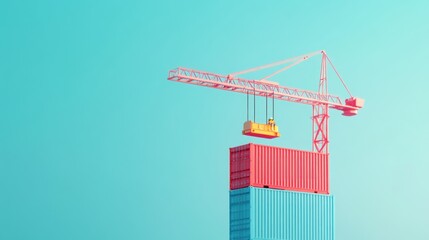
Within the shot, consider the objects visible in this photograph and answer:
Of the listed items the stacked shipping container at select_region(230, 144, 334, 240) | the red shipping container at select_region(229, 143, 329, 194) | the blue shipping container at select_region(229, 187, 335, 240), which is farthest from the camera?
the red shipping container at select_region(229, 143, 329, 194)

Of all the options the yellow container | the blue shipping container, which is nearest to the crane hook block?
the yellow container

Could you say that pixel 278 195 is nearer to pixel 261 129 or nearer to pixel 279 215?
pixel 279 215

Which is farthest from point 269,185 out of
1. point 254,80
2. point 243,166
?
point 254,80

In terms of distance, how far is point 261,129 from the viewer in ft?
550

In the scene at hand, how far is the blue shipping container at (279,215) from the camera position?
166m

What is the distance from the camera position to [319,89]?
191375 mm

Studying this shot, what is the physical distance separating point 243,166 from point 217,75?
15338 millimetres

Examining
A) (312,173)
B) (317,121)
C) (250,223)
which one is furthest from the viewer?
(317,121)

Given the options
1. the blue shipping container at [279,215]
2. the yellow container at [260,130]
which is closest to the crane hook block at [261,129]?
the yellow container at [260,130]

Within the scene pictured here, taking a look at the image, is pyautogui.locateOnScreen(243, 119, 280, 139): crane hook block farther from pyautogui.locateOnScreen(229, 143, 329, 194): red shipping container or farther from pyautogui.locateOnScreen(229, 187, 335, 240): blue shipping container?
pyautogui.locateOnScreen(229, 187, 335, 240): blue shipping container

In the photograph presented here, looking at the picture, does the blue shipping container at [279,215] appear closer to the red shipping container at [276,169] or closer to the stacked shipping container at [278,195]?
the stacked shipping container at [278,195]

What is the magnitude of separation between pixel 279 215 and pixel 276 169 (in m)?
7.23

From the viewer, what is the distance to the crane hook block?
546 ft

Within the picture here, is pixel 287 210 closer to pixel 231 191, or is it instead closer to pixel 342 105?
pixel 231 191
